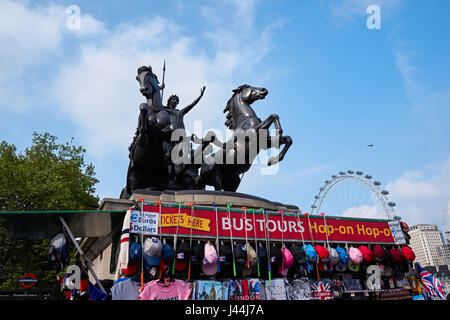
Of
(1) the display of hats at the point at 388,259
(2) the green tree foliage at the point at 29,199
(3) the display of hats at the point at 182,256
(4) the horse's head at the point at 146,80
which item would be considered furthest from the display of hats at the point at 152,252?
(2) the green tree foliage at the point at 29,199

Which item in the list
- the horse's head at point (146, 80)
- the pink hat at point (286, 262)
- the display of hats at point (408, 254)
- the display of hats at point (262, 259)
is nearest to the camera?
the display of hats at point (262, 259)

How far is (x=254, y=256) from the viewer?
766 cm

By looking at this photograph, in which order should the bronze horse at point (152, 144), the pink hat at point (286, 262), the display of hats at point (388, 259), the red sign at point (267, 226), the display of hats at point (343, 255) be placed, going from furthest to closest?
the bronze horse at point (152, 144) → the display of hats at point (388, 259) → the display of hats at point (343, 255) → the pink hat at point (286, 262) → the red sign at point (267, 226)

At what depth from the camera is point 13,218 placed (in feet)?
22.9

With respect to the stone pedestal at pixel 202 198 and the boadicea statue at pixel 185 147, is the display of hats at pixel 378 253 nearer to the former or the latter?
the stone pedestal at pixel 202 198

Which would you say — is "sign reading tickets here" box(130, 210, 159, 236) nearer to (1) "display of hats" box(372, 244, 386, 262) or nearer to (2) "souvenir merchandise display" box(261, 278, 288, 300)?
(2) "souvenir merchandise display" box(261, 278, 288, 300)

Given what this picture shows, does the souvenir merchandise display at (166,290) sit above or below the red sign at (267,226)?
below

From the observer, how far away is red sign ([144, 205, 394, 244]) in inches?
292

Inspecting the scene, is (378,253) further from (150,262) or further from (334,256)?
(150,262)

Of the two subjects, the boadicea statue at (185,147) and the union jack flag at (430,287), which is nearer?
the union jack flag at (430,287)

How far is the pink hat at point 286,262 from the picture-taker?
7.97 m

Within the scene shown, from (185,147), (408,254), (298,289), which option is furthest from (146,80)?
(408,254)

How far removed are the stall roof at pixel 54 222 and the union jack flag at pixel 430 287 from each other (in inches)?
334
